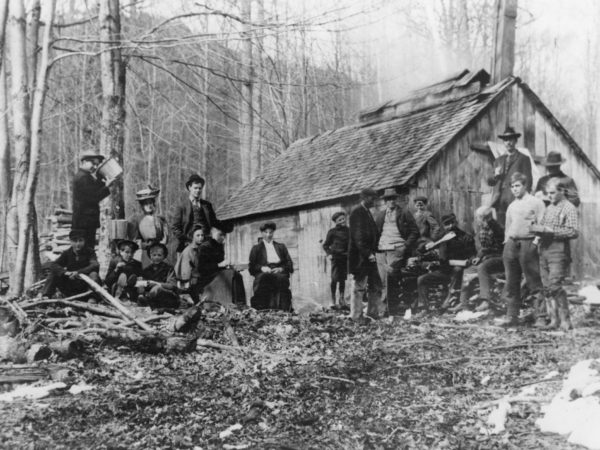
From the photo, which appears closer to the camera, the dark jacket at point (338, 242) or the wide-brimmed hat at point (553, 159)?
the wide-brimmed hat at point (553, 159)

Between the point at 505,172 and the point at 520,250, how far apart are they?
2.94 metres

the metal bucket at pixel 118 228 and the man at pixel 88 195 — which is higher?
the man at pixel 88 195

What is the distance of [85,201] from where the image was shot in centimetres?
950

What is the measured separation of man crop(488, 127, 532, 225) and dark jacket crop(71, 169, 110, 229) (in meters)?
6.64

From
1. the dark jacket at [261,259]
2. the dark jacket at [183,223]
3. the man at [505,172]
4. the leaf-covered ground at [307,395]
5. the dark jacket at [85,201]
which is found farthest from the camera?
the dark jacket at [261,259]

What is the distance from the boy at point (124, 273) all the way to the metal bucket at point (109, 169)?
1.55m

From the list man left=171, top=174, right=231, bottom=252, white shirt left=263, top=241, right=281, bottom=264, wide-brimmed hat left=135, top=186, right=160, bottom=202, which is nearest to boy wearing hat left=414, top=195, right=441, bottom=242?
white shirt left=263, top=241, right=281, bottom=264

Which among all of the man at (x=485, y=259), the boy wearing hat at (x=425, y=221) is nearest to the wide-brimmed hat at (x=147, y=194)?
the boy wearing hat at (x=425, y=221)

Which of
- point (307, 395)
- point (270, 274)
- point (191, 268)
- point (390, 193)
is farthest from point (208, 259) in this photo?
point (307, 395)

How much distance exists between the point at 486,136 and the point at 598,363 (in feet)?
23.0

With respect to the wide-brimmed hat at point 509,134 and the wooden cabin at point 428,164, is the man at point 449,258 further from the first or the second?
the wide-brimmed hat at point 509,134

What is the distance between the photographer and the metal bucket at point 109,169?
967 cm

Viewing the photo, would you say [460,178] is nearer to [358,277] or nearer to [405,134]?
[405,134]

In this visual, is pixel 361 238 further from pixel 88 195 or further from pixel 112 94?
pixel 112 94
